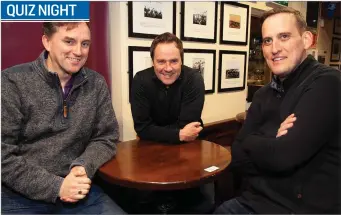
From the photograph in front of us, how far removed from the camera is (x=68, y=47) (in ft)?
5.14

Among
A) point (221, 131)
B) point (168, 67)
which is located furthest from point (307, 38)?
point (221, 131)

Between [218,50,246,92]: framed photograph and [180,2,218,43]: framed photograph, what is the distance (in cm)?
32

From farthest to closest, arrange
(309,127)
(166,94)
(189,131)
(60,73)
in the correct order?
(166,94) → (189,131) → (60,73) → (309,127)

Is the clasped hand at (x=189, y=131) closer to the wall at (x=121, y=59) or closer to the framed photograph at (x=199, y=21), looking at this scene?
the wall at (x=121, y=59)

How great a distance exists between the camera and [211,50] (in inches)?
128

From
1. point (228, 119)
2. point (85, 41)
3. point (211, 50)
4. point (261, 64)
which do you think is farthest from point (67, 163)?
point (261, 64)

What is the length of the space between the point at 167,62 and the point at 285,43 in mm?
878

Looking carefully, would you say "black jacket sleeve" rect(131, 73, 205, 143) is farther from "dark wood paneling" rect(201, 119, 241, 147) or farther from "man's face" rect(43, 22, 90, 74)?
"dark wood paneling" rect(201, 119, 241, 147)

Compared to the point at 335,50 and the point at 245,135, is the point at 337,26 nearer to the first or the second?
the point at 335,50

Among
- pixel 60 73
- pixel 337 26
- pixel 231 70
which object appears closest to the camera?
pixel 60 73

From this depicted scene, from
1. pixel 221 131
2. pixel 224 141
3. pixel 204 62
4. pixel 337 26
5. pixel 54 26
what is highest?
pixel 337 26

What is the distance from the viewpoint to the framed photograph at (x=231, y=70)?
344 cm

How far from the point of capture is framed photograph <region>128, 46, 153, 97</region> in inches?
98.2

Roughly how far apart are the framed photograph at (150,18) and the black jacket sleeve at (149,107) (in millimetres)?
516
